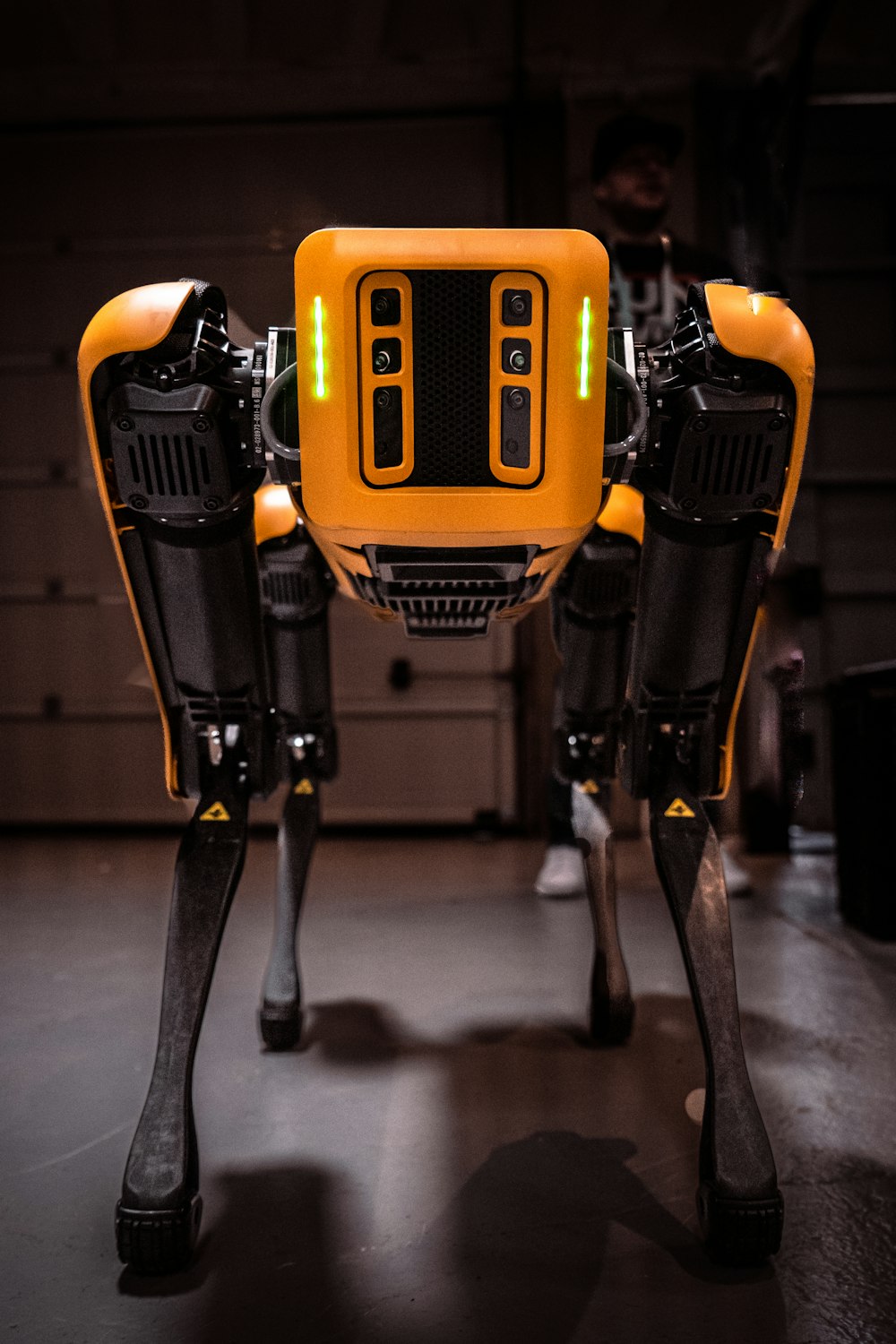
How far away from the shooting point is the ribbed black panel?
0.92 meters

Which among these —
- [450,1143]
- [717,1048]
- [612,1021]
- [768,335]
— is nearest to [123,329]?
[768,335]

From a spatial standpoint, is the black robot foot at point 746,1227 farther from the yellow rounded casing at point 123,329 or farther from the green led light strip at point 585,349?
the yellow rounded casing at point 123,329

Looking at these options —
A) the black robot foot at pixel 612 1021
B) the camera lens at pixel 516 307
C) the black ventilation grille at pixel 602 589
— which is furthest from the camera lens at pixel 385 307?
the black robot foot at pixel 612 1021

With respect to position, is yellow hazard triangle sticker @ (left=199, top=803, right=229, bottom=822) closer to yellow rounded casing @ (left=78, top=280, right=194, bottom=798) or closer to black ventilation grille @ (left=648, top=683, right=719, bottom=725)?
yellow rounded casing @ (left=78, top=280, right=194, bottom=798)

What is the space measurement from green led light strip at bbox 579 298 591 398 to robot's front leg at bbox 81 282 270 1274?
36 cm

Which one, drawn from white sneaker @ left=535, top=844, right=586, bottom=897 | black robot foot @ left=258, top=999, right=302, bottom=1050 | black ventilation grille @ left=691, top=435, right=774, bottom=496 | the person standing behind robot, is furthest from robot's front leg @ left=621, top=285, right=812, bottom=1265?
white sneaker @ left=535, top=844, right=586, bottom=897

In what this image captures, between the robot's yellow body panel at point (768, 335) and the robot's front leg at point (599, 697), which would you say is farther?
the robot's front leg at point (599, 697)

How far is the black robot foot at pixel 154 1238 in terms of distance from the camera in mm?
1017

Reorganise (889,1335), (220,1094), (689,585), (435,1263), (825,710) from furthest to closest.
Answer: (825,710) → (220,1094) → (689,585) → (435,1263) → (889,1335)

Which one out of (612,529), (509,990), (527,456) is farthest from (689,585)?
(509,990)

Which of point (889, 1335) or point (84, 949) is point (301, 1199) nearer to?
point (889, 1335)

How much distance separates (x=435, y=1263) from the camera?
1.04 metres

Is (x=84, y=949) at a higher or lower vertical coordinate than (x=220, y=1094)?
lower

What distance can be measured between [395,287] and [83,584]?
166 inches
